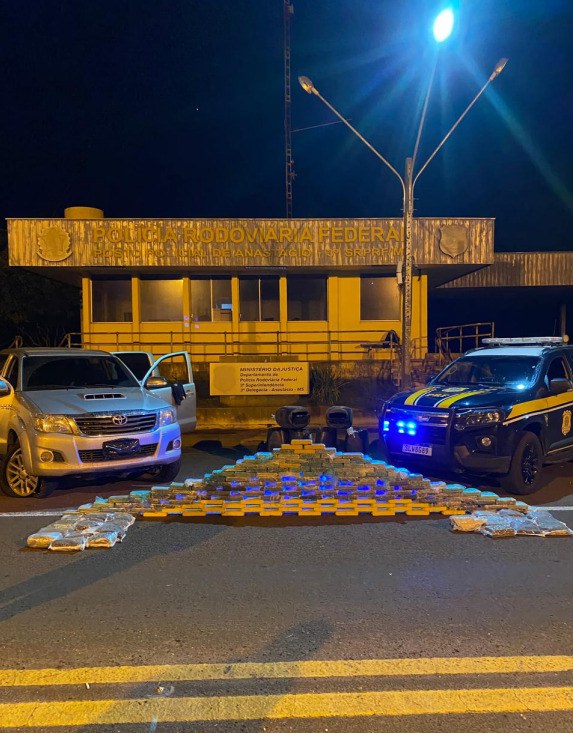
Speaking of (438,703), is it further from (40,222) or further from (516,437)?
(40,222)

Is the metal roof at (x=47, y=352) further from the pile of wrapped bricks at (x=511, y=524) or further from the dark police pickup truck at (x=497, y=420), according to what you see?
the pile of wrapped bricks at (x=511, y=524)

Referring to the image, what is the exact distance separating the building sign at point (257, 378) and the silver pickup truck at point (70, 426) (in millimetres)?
6853

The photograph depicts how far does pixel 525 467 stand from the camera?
6.59m

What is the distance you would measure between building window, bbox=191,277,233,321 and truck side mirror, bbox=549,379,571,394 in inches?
534

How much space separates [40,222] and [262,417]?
961 centimetres

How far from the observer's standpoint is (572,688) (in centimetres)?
281

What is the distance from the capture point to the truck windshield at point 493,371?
7238 millimetres

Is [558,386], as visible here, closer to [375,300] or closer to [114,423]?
[114,423]

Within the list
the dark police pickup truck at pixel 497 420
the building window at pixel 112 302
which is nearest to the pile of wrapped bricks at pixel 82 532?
the dark police pickup truck at pixel 497 420

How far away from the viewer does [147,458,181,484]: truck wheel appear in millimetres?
7172

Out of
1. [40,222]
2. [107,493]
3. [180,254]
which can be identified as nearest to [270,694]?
[107,493]

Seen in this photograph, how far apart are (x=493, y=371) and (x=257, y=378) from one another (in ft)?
25.3

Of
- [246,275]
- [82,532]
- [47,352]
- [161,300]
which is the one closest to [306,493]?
[82,532]

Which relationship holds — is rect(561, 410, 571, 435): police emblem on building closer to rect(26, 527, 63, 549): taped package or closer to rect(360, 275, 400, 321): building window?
rect(26, 527, 63, 549): taped package
